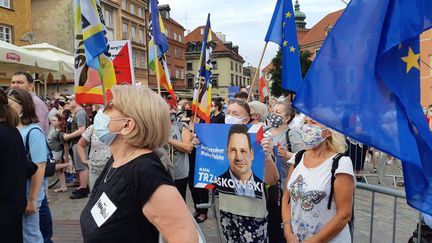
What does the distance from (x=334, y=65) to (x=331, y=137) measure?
864 mm

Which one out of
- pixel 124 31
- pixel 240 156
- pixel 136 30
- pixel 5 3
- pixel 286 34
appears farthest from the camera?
pixel 136 30

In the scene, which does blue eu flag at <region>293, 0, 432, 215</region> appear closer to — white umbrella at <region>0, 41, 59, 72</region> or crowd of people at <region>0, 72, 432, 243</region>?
crowd of people at <region>0, 72, 432, 243</region>

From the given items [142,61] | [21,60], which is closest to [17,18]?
[21,60]

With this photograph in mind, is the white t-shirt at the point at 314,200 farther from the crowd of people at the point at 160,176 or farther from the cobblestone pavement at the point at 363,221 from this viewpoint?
the cobblestone pavement at the point at 363,221

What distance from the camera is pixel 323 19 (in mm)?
83062

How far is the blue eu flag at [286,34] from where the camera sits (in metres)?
4.95

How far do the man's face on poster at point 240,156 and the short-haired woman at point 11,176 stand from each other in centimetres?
175

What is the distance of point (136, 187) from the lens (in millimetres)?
1691

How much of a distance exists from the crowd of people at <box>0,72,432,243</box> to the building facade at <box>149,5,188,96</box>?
177 ft

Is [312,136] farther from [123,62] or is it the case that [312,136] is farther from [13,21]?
[13,21]

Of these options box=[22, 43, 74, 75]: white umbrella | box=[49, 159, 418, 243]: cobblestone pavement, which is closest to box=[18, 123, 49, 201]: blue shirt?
box=[49, 159, 418, 243]: cobblestone pavement

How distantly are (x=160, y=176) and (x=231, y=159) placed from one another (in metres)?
1.84

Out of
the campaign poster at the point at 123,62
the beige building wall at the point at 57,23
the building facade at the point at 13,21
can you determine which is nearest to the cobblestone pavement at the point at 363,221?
the campaign poster at the point at 123,62

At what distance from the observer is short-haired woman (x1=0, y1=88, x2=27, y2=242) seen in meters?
2.90
